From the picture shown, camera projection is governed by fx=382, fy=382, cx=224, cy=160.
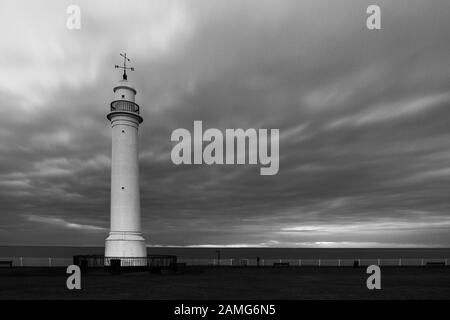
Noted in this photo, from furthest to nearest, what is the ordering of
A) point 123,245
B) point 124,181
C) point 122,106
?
point 122,106 → point 124,181 → point 123,245

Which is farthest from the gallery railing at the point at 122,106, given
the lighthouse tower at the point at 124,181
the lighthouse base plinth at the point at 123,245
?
the lighthouse base plinth at the point at 123,245

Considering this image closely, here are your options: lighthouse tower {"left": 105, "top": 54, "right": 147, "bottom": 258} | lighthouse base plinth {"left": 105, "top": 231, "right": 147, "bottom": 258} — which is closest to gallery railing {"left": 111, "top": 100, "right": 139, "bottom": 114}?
lighthouse tower {"left": 105, "top": 54, "right": 147, "bottom": 258}

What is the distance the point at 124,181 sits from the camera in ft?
103

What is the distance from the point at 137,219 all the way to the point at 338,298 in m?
19.1

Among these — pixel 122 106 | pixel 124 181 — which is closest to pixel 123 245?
pixel 124 181

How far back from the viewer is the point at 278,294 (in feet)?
59.4

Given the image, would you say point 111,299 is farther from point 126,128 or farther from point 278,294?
point 126,128

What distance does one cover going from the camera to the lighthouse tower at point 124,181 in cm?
3058

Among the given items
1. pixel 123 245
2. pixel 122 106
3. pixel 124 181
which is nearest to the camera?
pixel 123 245

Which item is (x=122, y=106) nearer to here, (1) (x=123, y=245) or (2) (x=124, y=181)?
(2) (x=124, y=181)

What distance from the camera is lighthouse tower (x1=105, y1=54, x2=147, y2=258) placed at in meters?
30.6

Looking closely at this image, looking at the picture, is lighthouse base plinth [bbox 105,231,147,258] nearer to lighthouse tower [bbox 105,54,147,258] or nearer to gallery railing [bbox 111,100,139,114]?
lighthouse tower [bbox 105,54,147,258]
